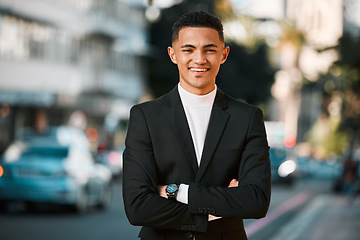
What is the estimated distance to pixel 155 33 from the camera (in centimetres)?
6044

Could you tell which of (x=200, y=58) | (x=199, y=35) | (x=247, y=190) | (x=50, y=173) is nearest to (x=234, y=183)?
(x=247, y=190)

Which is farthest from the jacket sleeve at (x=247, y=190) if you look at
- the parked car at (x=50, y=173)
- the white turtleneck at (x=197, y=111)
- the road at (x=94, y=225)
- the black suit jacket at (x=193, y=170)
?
the parked car at (x=50, y=173)

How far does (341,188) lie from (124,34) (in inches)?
915

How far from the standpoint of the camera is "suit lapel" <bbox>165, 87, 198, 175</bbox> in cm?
403

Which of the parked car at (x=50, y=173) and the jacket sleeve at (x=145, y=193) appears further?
the parked car at (x=50, y=173)

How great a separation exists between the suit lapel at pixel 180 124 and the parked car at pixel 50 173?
44.2ft

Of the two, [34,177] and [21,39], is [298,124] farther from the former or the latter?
[34,177]

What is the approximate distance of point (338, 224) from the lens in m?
19.4

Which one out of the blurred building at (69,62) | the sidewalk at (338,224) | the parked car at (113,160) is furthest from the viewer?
the blurred building at (69,62)

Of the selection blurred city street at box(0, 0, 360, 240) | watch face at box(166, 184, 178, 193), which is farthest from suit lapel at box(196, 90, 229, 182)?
blurred city street at box(0, 0, 360, 240)

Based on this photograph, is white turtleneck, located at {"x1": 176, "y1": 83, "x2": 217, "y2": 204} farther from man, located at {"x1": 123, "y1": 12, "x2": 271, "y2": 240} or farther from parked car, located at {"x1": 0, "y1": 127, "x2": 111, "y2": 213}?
parked car, located at {"x1": 0, "y1": 127, "x2": 111, "y2": 213}

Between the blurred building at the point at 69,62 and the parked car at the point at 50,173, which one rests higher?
the blurred building at the point at 69,62

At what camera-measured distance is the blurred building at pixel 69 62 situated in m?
39.9

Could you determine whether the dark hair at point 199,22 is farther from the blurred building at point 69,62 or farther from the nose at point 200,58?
the blurred building at point 69,62
